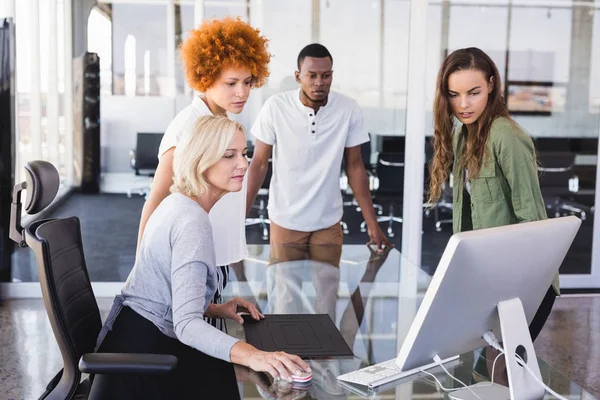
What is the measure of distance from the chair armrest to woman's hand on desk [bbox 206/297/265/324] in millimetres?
485

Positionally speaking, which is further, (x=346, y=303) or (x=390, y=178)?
(x=390, y=178)

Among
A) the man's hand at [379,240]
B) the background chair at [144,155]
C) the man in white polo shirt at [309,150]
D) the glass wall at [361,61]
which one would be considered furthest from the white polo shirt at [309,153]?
the background chair at [144,155]

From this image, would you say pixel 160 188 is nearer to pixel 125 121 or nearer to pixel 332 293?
pixel 332 293

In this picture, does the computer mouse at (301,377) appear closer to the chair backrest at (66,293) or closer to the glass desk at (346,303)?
the glass desk at (346,303)

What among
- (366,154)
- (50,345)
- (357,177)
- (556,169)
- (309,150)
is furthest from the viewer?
(556,169)

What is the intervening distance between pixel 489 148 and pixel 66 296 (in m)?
1.46

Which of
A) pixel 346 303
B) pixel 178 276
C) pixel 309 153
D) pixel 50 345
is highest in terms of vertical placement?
pixel 309 153

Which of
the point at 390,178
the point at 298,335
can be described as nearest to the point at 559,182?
the point at 390,178

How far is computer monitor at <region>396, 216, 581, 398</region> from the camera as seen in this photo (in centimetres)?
167

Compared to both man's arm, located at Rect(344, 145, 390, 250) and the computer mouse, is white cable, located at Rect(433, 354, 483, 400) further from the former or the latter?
man's arm, located at Rect(344, 145, 390, 250)

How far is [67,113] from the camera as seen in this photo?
19.0 ft

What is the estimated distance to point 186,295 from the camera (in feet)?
7.36

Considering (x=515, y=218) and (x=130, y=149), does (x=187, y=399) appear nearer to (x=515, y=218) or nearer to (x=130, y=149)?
(x=515, y=218)

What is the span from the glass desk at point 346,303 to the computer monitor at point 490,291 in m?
0.07
